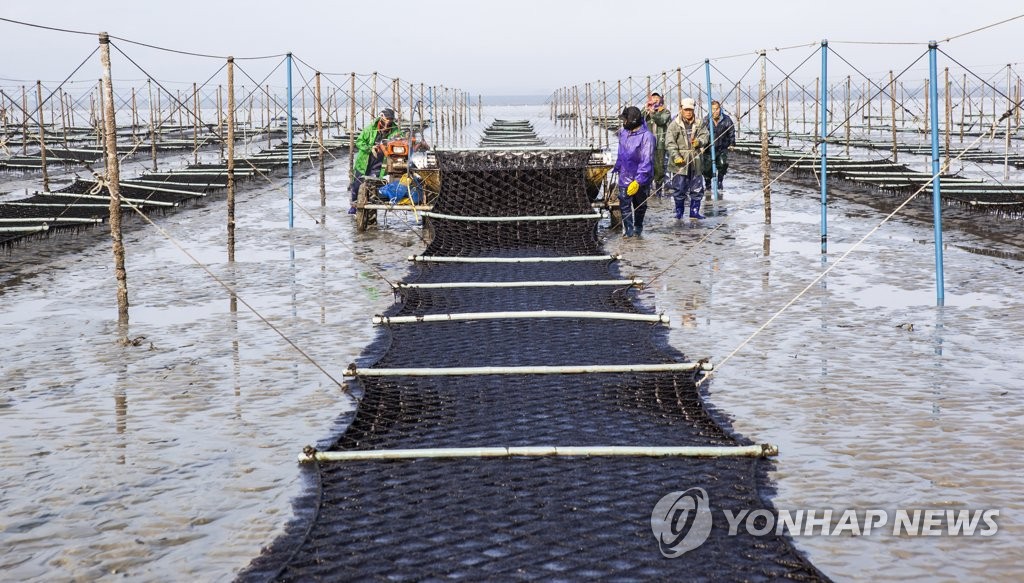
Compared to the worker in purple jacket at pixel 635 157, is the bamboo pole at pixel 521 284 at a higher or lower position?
lower

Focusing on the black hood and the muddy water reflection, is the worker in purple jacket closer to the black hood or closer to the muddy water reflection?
the black hood

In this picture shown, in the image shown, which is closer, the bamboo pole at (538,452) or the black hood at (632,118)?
the bamboo pole at (538,452)

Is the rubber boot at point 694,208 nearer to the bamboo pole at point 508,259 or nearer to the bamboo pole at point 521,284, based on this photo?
the bamboo pole at point 508,259

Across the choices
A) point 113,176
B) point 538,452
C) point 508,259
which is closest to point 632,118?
point 508,259

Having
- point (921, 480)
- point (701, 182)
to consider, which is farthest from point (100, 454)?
point (701, 182)

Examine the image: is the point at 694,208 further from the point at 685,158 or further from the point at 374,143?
the point at 374,143

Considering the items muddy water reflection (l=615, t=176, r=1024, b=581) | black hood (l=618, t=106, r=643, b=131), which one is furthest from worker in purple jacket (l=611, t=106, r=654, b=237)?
muddy water reflection (l=615, t=176, r=1024, b=581)

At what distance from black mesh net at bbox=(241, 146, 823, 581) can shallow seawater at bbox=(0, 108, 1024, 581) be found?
0.27 m

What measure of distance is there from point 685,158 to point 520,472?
10.1 meters

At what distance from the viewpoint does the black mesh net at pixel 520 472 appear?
12.7 ft

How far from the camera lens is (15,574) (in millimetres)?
4027

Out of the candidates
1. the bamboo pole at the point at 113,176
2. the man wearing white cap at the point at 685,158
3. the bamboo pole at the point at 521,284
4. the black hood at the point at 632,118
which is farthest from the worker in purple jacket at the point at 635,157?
the bamboo pole at the point at 113,176

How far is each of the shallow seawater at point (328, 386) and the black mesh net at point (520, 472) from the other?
0.27 meters

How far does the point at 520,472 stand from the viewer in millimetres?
4758
